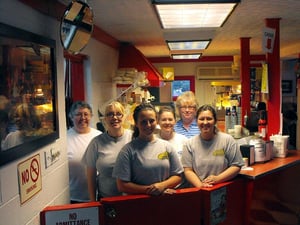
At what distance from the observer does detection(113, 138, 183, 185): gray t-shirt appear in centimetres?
238

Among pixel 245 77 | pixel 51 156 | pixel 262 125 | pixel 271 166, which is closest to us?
pixel 51 156

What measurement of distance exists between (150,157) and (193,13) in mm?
1367

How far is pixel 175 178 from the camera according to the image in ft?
8.13

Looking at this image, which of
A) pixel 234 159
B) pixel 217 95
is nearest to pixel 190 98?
pixel 234 159

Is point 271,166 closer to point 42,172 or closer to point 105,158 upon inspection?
point 105,158

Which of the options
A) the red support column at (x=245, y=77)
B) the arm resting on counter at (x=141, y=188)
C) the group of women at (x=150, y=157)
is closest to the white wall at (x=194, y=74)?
the red support column at (x=245, y=77)

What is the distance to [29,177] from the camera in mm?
2213

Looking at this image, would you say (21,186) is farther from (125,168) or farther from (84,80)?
(84,80)

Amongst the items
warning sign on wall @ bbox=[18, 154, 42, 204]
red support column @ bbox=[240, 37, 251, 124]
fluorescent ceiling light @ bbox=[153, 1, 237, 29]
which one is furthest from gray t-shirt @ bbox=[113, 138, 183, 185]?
red support column @ bbox=[240, 37, 251, 124]

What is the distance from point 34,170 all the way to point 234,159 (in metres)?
1.45

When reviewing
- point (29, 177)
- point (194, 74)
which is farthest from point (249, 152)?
point (194, 74)

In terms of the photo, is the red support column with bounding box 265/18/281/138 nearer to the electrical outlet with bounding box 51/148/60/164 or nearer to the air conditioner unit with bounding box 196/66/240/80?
the electrical outlet with bounding box 51/148/60/164

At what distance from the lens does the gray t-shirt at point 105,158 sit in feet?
8.68

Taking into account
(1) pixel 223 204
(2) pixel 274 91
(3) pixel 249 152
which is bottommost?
(1) pixel 223 204
